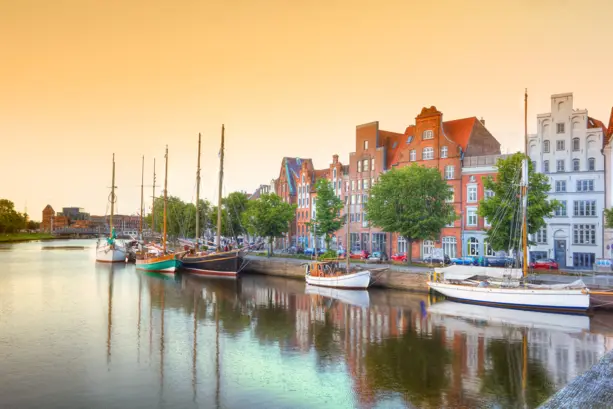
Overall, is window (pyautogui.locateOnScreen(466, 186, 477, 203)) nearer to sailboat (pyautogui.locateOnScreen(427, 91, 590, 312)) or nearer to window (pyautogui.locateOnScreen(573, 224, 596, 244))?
window (pyautogui.locateOnScreen(573, 224, 596, 244))

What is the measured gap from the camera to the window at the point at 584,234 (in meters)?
56.1

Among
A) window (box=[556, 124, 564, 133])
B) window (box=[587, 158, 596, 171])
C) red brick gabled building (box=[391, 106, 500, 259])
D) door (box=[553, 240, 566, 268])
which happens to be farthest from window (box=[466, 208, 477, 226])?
window (box=[587, 158, 596, 171])

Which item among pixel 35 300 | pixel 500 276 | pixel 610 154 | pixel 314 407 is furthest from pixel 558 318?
pixel 35 300

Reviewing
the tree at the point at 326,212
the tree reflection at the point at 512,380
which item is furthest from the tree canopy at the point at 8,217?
the tree reflection at the point at 512,380

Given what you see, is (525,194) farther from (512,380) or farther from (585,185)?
A: (512,380)

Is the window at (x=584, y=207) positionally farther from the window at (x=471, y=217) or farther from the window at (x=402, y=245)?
the window at (x=402, y=245)

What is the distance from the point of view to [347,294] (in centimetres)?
4800

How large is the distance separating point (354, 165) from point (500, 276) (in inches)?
1832

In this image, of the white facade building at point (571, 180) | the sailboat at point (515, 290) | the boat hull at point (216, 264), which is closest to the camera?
the sailboat at point (515, 290)

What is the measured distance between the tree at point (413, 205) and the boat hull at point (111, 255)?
2097 inches

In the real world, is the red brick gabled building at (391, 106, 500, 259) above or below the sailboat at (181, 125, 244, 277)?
above

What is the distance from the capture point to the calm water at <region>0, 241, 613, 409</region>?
19375mm

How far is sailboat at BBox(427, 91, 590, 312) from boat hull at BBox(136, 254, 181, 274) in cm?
3933

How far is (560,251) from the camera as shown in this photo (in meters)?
58.1
